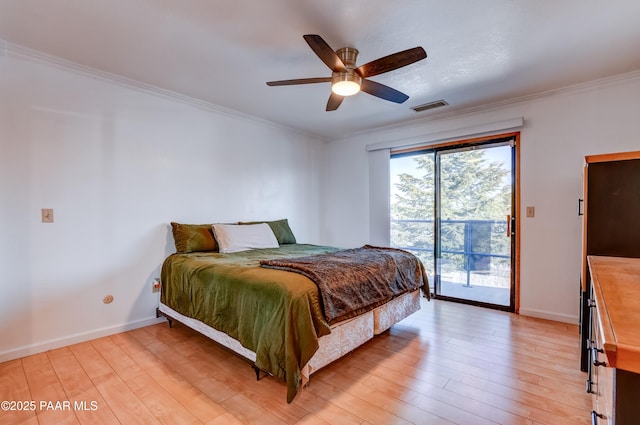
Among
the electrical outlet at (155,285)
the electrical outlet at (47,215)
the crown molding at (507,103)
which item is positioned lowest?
the electrical outlet at (155,285)

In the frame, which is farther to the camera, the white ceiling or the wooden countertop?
the white ceiling

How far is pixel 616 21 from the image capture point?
6.44 feet

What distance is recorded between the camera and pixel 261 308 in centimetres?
185

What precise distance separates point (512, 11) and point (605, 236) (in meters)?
1.53

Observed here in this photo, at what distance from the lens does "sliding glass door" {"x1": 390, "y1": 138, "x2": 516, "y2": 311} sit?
3.52 m

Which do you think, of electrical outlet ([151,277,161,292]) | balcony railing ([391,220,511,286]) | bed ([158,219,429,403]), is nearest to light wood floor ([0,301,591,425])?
bed ([158,219,429,403])

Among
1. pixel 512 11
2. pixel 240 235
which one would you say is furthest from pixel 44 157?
pixel 512 11

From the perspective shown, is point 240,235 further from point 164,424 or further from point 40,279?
point 164,424

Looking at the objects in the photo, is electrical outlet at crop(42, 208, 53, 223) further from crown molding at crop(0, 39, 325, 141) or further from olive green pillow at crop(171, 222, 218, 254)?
crown molding at crop(0, 39, 325, 141)

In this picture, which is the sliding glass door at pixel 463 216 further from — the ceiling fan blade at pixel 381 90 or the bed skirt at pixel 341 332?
the ceiling fan blade at pixel 381 90

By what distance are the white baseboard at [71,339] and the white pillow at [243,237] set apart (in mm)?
1066

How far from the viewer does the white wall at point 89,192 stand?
2.35 meters

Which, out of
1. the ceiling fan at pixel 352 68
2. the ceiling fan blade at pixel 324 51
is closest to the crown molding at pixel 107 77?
the ceiling fan at pixel 352 68

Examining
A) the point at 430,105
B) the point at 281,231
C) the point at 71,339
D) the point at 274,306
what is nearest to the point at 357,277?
the point at 274,306
